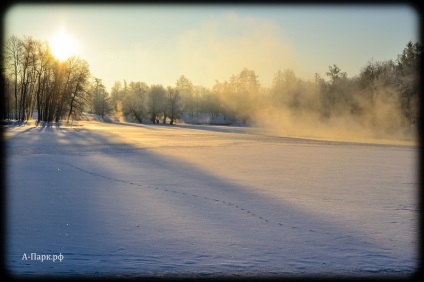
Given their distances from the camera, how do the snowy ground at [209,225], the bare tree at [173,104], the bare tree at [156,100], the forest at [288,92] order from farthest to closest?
the bare tree at [173,104]
the bare tree at [156,100]
the forest at [288,92]
the snowy ground at [209,225]

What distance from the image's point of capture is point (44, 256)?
3518mm

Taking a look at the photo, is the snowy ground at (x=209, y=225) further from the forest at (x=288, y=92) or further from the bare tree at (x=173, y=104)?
the bare tree at (x=173, y=104)

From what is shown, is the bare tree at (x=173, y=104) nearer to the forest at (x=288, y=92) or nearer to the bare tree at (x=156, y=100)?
the bare tree at (x=156, y=100)

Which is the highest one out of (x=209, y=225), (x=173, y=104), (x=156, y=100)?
(x=156, y=100)

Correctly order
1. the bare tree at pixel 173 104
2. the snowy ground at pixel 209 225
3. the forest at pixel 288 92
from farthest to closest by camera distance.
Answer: the bare tree at pixel 173 104 → the forest at pixel 288 92 → the snowy ground at pixel 209 225

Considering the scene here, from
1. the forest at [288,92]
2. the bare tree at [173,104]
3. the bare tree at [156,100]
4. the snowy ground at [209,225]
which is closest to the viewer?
the snowy ground at [209,225]

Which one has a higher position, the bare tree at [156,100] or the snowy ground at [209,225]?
the bare tree at [156,100]

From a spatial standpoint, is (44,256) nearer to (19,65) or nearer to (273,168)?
(273,168)

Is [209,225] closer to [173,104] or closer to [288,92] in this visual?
[288,92]

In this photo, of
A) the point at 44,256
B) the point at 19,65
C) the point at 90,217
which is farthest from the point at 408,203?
the point at 19,65

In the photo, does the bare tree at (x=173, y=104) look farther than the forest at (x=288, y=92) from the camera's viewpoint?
Yes

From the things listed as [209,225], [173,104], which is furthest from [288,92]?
[209,225]

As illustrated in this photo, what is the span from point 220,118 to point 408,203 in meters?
75.2

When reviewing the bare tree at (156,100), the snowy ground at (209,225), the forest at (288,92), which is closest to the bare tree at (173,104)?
the bare tree at (156,100)
